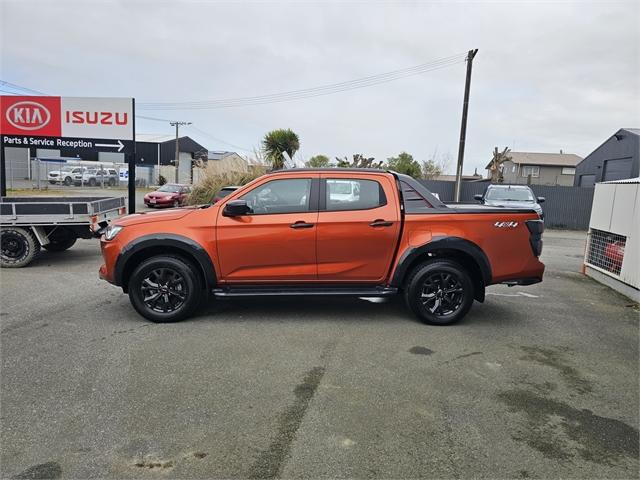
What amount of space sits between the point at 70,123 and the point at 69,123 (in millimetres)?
27

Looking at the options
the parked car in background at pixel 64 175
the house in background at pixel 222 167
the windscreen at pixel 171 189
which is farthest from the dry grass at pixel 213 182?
the parked car in background at pixel 64 175

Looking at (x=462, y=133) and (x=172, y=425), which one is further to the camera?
(x=462, y=133)

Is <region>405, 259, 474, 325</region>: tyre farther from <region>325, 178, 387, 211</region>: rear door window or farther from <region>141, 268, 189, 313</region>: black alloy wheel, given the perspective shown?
<region>141, 268, 189, 313</region>: black alloy wheel

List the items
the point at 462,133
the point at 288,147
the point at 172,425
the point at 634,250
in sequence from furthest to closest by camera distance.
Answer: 1. the point at 288,147
2. the point at 462,133
3. the point at 634,250
4. the point at 172,425

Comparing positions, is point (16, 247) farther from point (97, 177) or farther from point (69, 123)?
point (97, 177)

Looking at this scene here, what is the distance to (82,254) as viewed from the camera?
1045 centimetres

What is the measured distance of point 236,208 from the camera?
5406mm

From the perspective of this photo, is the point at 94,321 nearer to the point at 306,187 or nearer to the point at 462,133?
the point at 306,187

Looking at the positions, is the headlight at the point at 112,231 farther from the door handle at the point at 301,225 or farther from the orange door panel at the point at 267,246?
the door handle at the point at 301,225

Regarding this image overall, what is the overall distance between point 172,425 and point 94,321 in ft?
9.20

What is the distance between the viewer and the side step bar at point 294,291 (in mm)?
5570

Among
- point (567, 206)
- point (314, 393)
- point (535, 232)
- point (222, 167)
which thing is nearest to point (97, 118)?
point (222, 167)

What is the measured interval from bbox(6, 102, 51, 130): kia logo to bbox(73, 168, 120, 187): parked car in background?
89.9 ft

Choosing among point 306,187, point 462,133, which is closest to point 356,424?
point 306,187
